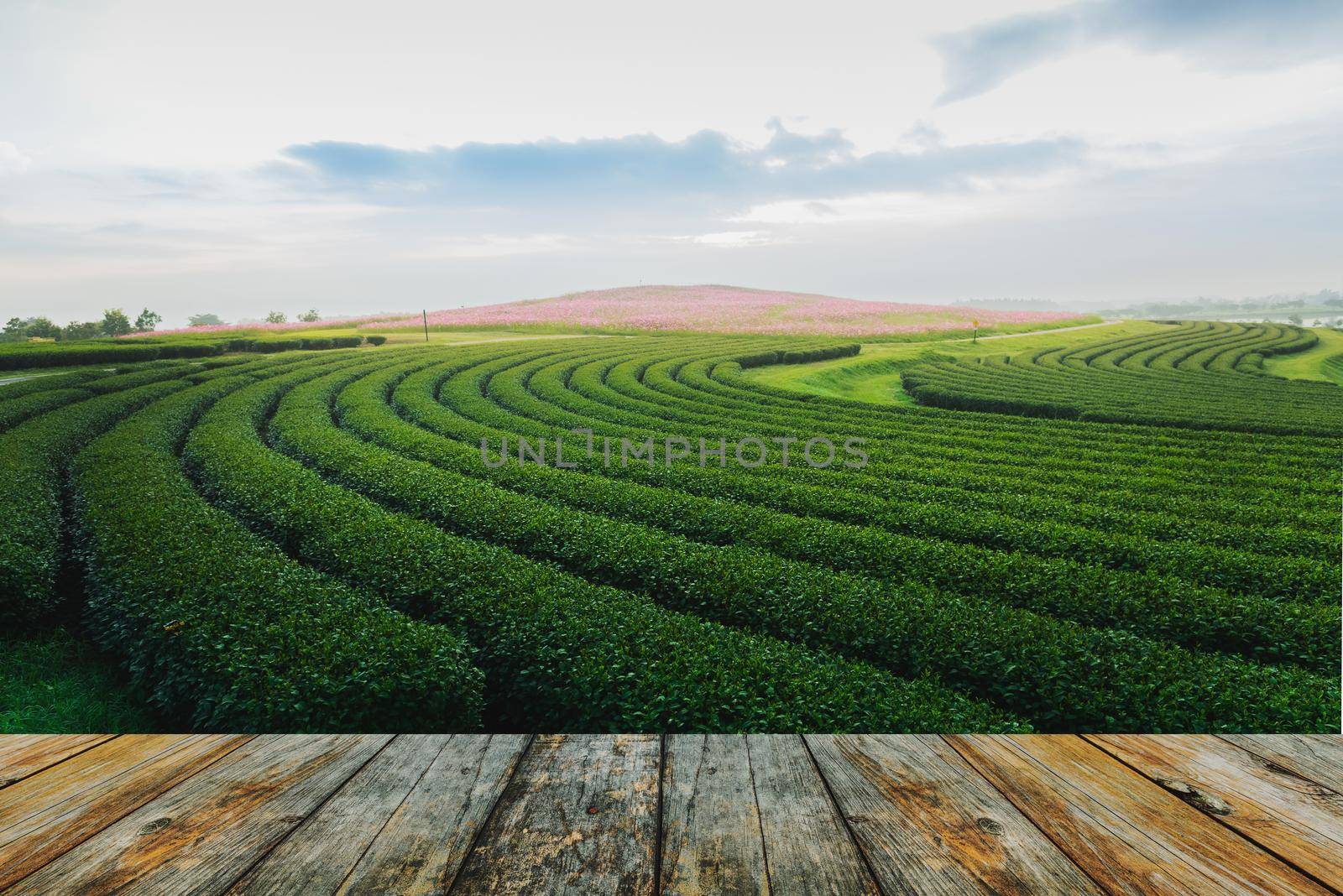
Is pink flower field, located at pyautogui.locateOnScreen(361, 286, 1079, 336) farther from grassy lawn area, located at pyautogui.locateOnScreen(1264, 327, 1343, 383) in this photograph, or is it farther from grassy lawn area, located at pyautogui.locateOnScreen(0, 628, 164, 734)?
grassy lawn area, located at pyautogui.locateOnScreen(0, 628, 164, 734)

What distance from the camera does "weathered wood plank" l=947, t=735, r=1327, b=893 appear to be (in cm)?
171

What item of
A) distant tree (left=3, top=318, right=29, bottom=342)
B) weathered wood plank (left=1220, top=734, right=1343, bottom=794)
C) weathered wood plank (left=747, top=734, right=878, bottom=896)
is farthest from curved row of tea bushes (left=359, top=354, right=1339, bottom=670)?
distant tree (left=3, top=318, right=29, bottom=342)

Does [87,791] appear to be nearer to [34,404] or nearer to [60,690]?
[60,690]

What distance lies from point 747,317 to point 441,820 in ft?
179

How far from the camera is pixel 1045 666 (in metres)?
5.75

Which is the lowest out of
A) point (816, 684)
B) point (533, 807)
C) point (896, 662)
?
point (896, 662)

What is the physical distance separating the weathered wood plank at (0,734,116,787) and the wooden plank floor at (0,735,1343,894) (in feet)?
0.04

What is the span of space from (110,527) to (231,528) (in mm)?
1476

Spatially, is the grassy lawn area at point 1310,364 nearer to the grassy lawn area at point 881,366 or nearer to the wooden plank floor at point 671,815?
the grassy lawn area at point 881,366

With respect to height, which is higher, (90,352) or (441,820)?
Answer: (90,352)

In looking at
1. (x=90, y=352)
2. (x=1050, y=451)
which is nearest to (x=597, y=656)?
(x=1050, y=451)

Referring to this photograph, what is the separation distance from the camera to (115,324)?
4016cm

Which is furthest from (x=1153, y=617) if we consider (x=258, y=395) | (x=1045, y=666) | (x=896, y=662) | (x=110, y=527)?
(x=258, y=395)

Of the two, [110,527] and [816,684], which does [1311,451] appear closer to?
[816,684]
